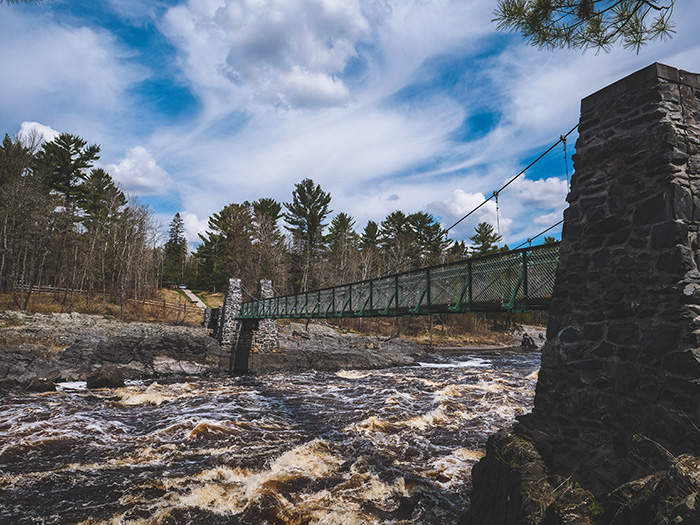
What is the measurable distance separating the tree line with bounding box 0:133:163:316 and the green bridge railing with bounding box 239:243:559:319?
60.9ft

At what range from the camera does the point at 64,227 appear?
2461cm

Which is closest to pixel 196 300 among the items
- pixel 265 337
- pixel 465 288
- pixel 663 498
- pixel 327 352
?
pixel 265 337

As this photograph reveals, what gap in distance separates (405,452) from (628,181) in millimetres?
5581

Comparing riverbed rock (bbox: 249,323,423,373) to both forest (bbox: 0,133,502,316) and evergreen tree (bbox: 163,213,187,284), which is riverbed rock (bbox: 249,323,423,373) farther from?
evergreen tree (bbox: 163,213,187,284)

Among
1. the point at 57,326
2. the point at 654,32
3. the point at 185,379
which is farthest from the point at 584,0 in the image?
the point at 57,326

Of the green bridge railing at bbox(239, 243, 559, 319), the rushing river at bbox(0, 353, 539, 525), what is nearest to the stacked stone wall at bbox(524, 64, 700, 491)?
the green bridge railing at bbox(239, 243, 559, 319)

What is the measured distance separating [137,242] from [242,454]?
26963 mm

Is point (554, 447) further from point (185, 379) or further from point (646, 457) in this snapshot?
point (185, 379)

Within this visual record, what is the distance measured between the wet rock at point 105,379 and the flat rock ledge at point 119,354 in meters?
0.23

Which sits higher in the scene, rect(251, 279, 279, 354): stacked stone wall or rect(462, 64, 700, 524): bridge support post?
rect(462, 64, 700, 524): bridge support post

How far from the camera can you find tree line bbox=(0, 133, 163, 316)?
832 inches

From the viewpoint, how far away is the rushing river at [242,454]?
4812mm

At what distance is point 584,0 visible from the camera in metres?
4.18

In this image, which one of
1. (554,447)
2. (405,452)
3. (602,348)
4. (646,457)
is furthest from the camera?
(405,452)
